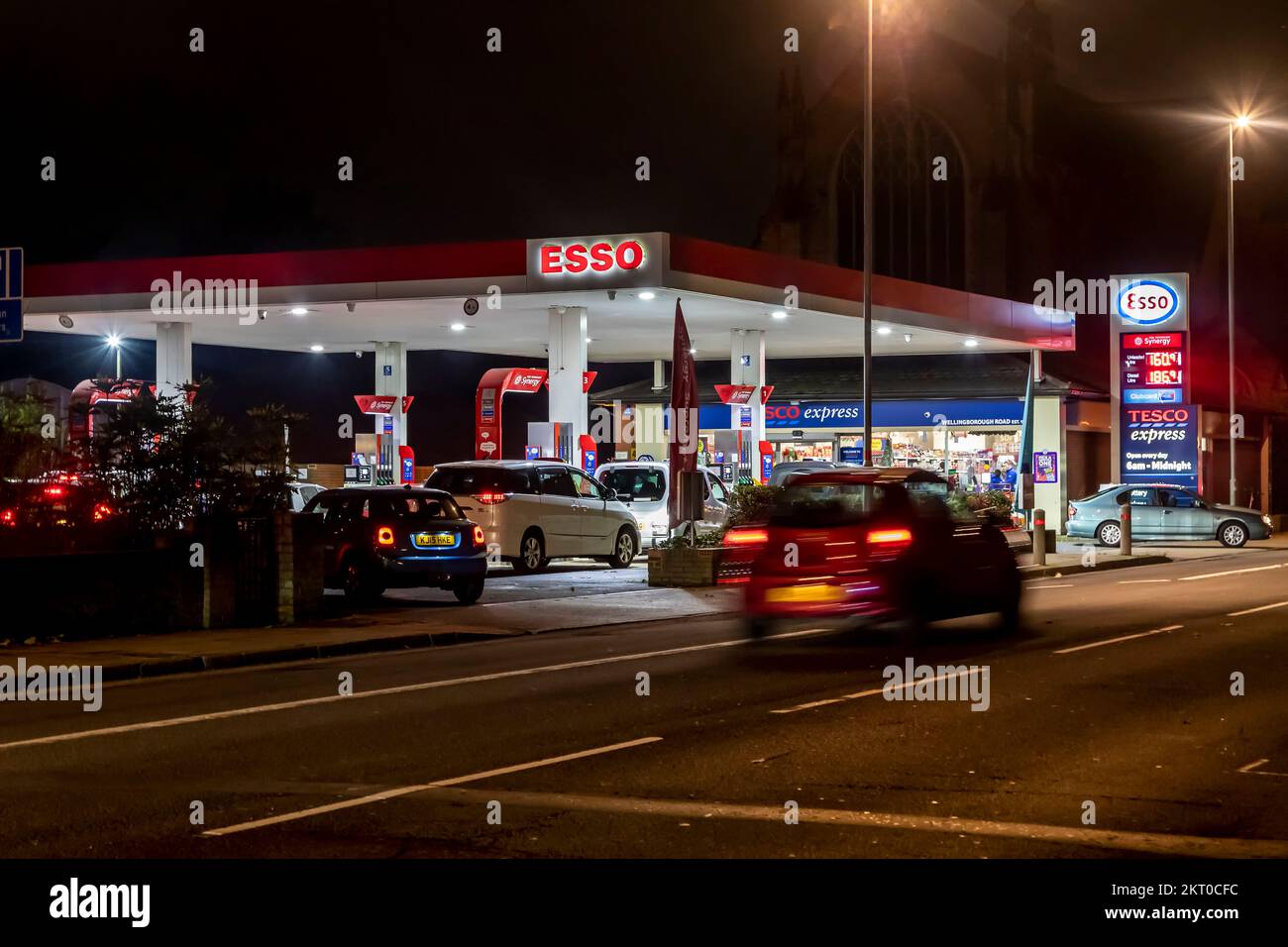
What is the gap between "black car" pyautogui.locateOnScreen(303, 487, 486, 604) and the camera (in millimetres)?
20266

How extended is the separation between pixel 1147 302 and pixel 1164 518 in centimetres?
848

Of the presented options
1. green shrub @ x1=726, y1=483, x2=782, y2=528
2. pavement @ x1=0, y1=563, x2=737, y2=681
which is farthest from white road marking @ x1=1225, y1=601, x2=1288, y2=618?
green shrub @ x1=726, y1=483, x2=782, y2=528

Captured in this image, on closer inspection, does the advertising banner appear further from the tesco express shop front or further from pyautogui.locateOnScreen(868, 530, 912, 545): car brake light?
pyautogui.locateOnScreen(868, 530, 912, 545): car brake light

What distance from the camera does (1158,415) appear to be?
43.7 metres

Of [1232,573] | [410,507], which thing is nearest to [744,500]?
[410,507]

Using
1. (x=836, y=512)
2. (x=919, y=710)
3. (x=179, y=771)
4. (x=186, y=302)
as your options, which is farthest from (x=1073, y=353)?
(x=179, y=771)


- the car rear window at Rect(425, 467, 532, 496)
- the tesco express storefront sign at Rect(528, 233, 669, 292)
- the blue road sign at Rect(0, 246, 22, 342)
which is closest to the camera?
the blue road sign at Rect(0, 246, 22, 342)

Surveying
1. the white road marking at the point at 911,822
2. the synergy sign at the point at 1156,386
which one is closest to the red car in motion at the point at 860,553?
the white road marking at the point at 911,822

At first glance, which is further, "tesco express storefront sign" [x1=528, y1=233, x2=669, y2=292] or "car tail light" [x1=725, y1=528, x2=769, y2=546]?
"tesco express storefront sign" [x1=528, y1=233, x2=669, y2=292]

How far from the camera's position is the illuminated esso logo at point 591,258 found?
30312mm

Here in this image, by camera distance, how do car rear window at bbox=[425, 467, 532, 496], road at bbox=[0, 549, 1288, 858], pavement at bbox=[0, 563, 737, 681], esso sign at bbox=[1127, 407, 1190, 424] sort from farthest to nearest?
esso sign at bbox=[1127, 407, 1190, 424] < car rear window at bbox=[425, 467, 532, 496] < pavement at bbox=[0, 563, 737, 681] < road at bbox=[0, 549, 1288, 858]

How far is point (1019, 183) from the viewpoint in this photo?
6244 cm

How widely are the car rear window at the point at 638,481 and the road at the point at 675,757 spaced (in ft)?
49.9

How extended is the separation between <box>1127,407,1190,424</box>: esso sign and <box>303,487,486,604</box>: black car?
1100 inches
